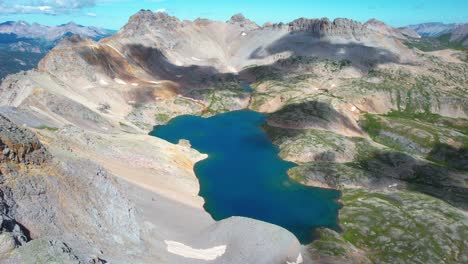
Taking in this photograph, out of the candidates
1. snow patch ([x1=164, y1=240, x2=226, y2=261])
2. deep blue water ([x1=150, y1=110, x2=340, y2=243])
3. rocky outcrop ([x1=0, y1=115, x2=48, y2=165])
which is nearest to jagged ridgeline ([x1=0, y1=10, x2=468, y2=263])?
rocky outcrop ([x1=0, y1=115, x2=48, y2=165])

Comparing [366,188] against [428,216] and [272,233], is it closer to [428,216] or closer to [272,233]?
[428,216]

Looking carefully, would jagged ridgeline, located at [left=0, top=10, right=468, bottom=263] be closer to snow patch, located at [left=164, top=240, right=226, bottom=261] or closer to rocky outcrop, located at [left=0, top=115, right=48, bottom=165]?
rocky outcrop, located at [left=0, top=115, right=48, bottom=165]

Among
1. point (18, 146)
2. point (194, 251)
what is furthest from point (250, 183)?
point (18, 146)

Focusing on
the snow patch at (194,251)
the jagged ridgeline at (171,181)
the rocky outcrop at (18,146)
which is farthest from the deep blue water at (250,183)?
the rocky outcrop at (18,146)

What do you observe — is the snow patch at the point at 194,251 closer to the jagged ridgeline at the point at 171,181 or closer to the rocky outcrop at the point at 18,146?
the jagged ridgeline at the point at 171,181

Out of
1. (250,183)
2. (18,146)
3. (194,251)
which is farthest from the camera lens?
(250,183)

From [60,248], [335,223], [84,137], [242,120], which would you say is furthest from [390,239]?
[242,120]

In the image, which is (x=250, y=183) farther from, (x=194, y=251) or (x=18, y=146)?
(x=18, y=146)

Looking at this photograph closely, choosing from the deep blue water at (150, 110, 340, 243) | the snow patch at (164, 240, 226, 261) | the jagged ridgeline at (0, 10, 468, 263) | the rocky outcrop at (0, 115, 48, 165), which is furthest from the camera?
the deep blue water at (150, 110, 340, 243)
